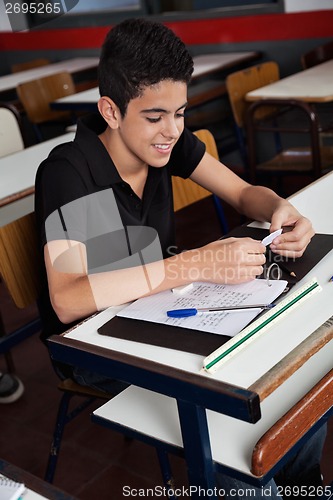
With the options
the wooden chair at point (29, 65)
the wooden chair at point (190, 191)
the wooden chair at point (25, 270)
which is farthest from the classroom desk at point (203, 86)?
the wooden chair at point (25, 270)

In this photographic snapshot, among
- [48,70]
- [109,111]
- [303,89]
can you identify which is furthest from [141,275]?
[48,70]

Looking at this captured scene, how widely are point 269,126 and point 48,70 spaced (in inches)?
93.8

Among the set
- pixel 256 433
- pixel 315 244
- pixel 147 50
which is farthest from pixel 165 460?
pixel 147 50

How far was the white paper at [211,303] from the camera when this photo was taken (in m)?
1.21

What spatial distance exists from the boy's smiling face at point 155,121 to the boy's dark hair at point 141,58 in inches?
0.7

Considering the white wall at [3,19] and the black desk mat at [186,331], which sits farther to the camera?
the black desk mat at [186,331]

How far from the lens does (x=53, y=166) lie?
60.7 inches

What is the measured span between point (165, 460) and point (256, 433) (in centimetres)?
49

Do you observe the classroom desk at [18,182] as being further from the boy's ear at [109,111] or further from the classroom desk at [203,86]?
the classroom desk at [203,86]

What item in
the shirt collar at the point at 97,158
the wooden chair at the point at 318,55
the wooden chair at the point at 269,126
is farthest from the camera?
the wooden chair at the point at 318,55

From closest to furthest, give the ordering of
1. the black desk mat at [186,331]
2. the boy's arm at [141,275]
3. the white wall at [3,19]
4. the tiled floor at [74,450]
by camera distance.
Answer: the white wall at [3,19], the black desk mat at [186,331], the boy's arm at [141,275], the tiled floor at [74,450]

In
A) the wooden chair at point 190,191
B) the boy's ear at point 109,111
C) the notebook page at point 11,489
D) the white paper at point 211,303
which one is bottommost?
the wooden chair at point 190,191

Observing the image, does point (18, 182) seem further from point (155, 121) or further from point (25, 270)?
point (155, 121)

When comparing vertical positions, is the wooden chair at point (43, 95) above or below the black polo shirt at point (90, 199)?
below
